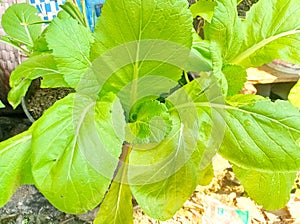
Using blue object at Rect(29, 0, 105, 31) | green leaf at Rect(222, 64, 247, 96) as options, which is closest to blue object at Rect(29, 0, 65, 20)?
blue object at Rect(29, 0, 105, 31)

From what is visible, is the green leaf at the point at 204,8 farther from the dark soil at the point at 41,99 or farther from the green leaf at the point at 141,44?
the dark soil at the point at 41,99

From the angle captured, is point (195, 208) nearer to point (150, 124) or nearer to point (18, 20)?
point (150, 124)

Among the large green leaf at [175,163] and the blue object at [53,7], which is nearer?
the large green leaf at [175,163]

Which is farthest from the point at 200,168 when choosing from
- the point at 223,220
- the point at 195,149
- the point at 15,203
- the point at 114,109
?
the point at 15,203


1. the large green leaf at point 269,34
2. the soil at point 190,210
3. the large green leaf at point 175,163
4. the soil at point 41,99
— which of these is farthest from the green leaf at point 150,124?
the soil at point 41,99

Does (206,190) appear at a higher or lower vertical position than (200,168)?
lower

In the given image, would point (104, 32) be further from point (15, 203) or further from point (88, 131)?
point (15, 203)

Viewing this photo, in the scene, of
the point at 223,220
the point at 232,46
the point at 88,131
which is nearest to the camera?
the point at 88,131
